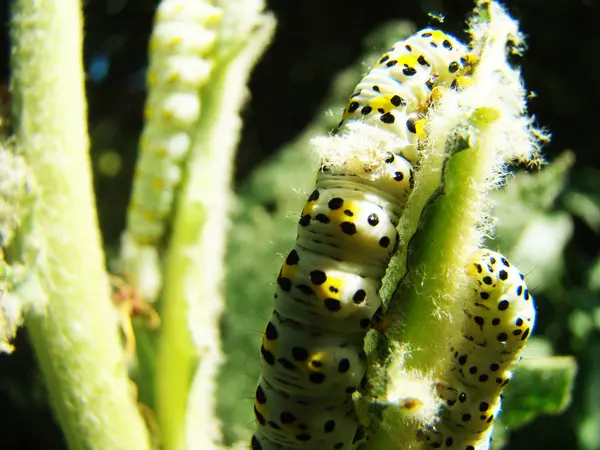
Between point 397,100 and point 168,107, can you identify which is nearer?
point 397,100

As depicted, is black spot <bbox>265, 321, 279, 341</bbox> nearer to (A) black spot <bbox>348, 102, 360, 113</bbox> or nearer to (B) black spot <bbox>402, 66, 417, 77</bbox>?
(A) black spot <bbox>348, 102, 360, 113</bbox>

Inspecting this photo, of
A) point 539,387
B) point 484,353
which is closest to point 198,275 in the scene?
point 484,353

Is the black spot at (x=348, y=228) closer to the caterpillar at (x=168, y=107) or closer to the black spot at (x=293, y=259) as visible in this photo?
the black spot at (x=293, y=259)

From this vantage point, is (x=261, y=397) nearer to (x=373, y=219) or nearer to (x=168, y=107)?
(x=373, y=219)

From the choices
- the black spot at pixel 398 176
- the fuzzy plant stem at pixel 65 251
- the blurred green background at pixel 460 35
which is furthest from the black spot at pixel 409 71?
the blurred green background at pixel 460 35

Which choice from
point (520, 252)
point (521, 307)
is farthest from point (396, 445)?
point (520, 252)

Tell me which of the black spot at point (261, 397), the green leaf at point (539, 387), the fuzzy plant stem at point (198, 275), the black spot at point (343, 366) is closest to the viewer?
the black spot at point (343, 366)

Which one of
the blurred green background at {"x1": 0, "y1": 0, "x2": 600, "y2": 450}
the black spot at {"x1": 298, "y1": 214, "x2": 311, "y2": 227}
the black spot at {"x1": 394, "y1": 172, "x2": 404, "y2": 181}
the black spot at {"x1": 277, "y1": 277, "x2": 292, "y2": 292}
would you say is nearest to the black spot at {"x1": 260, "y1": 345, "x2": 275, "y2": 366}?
the black spot at {"x1": 277, "y1": 277, "x2": 292, "y2": 292}
